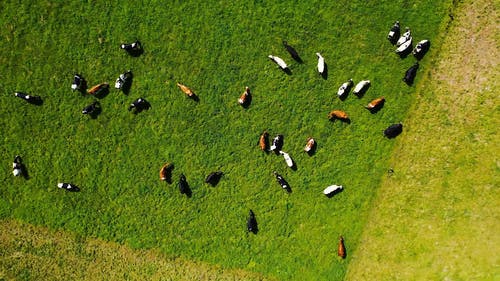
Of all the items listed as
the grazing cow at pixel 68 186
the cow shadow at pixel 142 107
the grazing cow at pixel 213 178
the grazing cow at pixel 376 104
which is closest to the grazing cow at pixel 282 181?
the grazing cow at pixel 213 178

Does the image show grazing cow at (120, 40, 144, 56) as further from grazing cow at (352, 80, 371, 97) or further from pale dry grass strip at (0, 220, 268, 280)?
grazing cow at (352, 80, 371, 97)

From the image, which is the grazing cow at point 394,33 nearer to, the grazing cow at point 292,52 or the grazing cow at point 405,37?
the grazing cow at point 405,37

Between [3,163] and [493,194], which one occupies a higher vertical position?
[3,163]

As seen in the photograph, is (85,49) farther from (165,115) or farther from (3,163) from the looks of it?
(3,163)

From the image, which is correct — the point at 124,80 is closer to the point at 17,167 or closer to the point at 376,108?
the point at 17,167

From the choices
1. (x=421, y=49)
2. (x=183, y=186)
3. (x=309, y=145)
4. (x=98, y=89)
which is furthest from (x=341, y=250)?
(x=98, y=89)

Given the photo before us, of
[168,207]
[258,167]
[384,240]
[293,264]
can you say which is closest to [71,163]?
[168,207]

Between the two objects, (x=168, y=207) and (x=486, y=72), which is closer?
(x=486, y=72)

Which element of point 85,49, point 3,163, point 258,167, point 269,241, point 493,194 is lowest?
point 493,194
